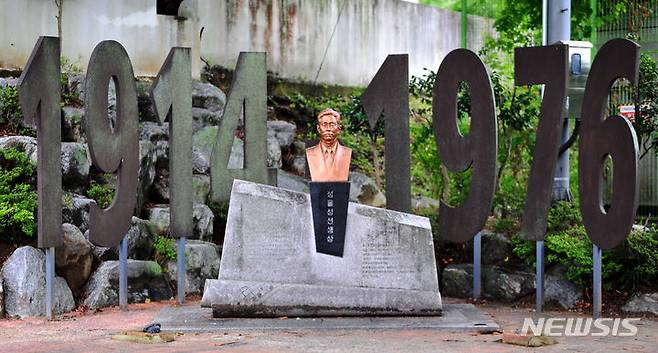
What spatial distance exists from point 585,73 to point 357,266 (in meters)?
4.46

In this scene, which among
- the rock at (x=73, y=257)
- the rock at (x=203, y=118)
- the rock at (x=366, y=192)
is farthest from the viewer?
the rock at (x=203, y=118)

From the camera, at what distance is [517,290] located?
12172 mm

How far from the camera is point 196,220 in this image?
13586 millimetres

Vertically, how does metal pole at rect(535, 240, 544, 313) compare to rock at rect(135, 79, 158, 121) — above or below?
below

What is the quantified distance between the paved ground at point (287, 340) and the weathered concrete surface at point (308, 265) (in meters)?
0.70

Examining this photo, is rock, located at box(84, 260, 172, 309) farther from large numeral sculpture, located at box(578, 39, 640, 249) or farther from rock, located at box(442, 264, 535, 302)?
large numeral sculpture, located at box(578, 39, 640, 249)

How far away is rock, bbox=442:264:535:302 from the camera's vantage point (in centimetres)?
1218

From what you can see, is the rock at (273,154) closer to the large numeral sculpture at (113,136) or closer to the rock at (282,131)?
the rock at (282,131)

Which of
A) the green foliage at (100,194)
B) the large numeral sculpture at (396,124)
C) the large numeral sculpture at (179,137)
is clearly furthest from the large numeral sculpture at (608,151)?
the green foliage at (100,194)

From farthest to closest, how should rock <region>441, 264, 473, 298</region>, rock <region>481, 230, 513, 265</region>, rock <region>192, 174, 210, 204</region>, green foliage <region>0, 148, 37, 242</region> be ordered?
rock <region>192, 174, 210, 204</region>, rock <region>481, 230, 513, 265</region>, rock <region>441, 264, 473, 298</region>, green foliage <region>0, 148, 37, 242</region>

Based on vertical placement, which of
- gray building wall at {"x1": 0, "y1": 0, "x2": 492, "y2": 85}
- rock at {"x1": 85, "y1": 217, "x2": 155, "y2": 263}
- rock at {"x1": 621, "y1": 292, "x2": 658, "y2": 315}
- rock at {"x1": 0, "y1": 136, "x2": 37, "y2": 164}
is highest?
gray building wall at {"x1": 0, "y1": 0, "x2": 492, "y2": 85}

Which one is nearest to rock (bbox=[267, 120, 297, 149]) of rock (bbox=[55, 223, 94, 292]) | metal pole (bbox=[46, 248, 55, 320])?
rock (bbox=[55, 223, 94, 292])

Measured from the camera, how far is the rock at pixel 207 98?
1650cm

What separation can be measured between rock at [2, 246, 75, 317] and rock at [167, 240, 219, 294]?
1.81 meters
